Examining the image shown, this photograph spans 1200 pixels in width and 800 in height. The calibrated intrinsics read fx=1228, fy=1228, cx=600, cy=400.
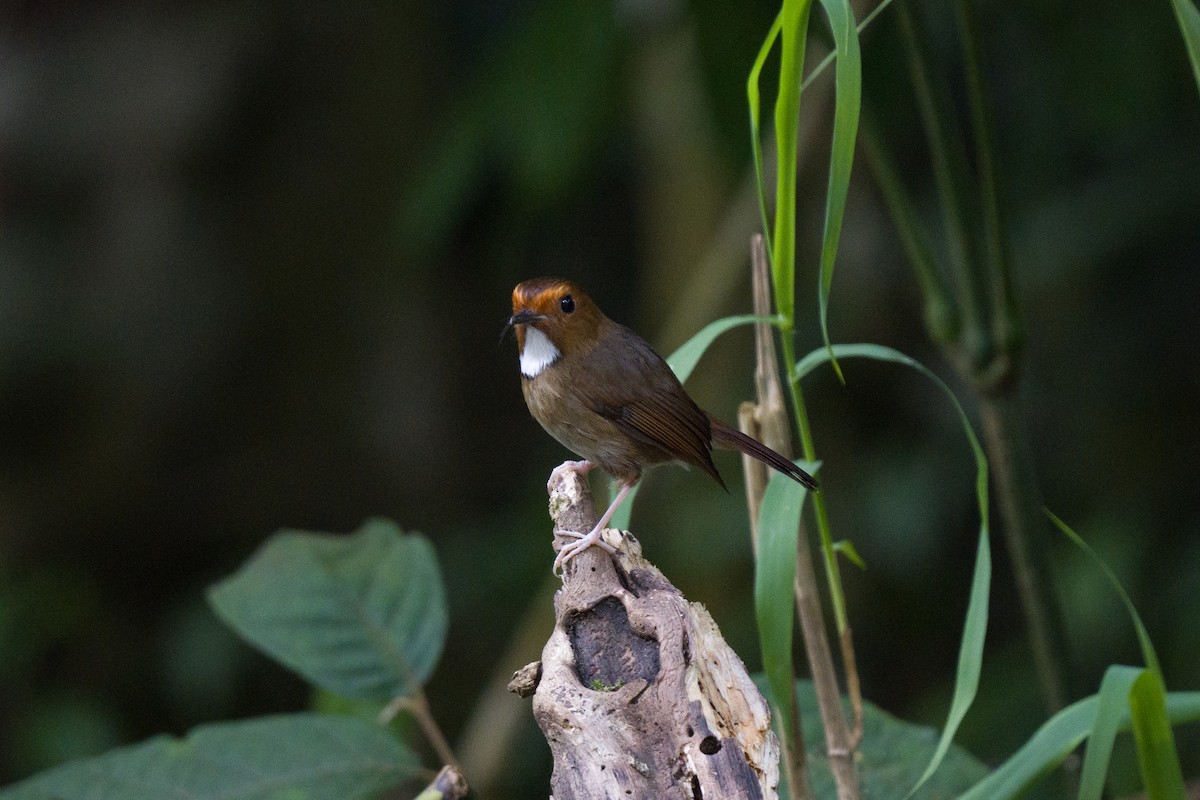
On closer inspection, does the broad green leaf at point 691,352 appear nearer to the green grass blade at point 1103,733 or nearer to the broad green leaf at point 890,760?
the broad green leaf at point 890,760

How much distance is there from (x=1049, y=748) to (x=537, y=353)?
1.29m

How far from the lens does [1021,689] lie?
3.56 meters

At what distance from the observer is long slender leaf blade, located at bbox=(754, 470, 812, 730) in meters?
1.34

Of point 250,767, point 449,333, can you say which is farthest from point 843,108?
point 449,333

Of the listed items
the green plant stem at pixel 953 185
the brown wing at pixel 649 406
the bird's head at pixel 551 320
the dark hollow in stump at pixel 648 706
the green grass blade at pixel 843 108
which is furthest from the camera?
the bird's head at pixel 551 320

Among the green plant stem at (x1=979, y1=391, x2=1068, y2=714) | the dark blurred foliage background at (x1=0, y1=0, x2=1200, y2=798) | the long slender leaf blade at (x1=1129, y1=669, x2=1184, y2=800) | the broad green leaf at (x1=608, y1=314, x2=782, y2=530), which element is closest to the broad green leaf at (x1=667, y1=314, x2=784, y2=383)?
the broad green leaf at (x1=608, y1=314, x2=782, y2=530)

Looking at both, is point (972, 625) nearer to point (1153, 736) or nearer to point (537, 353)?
point (1153, 736)

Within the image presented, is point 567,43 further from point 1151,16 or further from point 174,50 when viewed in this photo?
point 174,50

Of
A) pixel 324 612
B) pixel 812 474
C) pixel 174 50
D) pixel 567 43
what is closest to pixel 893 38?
pixel 567 43

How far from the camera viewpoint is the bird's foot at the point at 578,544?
1.50 m

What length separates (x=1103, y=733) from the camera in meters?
1.19

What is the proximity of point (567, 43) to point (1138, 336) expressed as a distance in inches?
91.5

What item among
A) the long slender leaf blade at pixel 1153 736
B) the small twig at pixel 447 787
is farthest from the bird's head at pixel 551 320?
the long slender leaf blade at pixel 1153 736

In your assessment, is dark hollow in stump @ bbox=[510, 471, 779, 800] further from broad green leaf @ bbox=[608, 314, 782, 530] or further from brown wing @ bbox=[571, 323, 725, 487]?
brown wing @ bbox=[571, 323, 725, 487]
